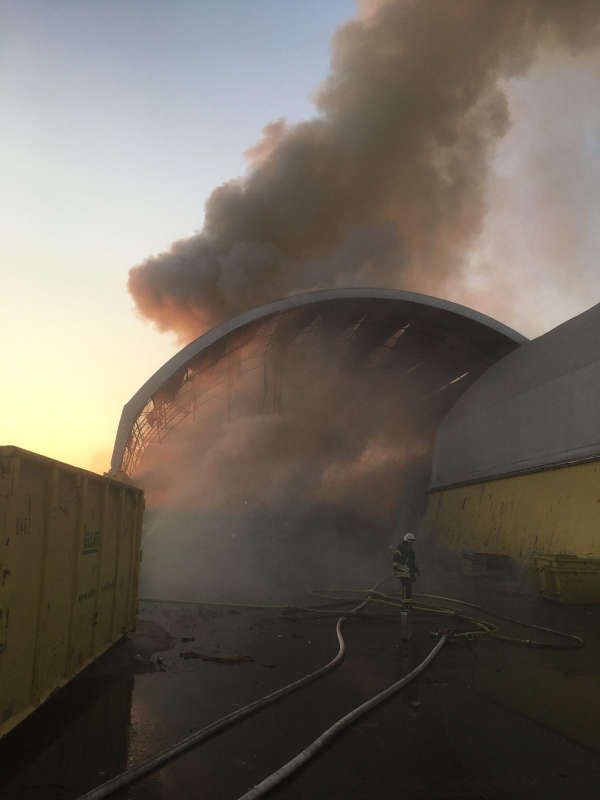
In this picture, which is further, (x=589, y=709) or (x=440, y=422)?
(x=440, y=422)

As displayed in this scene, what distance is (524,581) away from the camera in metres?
15.0

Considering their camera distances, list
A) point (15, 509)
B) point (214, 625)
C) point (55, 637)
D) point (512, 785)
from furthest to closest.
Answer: point (214, 625), point (55, 637), point (15, 509), point (512, 785)

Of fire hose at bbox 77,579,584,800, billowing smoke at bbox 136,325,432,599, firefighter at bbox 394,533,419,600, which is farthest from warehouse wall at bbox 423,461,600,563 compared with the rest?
firefighter at bbox 394,533,419,600

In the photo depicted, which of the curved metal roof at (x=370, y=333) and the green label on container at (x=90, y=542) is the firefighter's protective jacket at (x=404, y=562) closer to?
the green label on container at (x=90, y=542)

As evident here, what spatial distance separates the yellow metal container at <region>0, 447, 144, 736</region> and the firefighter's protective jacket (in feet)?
15.3

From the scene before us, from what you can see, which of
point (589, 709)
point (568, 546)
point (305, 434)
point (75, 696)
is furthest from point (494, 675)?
point (305, 434)

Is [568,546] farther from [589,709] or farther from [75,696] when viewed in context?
[75,696]

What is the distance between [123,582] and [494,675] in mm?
4777

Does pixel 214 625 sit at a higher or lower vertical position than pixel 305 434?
lower

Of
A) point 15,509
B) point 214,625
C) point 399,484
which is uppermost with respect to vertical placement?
point 399,484

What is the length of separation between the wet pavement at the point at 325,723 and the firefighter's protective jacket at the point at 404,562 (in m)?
1.50

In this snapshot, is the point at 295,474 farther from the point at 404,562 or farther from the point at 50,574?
the point at 50,574

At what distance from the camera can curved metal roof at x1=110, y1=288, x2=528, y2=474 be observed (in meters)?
19.6

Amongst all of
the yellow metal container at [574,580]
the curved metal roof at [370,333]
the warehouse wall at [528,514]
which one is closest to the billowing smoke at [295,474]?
the curved metal roof at [370,333]
